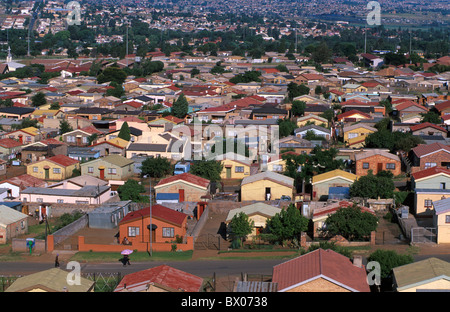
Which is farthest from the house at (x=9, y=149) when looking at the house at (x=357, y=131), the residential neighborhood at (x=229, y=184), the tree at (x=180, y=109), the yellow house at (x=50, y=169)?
the house at (x=357, y=131)

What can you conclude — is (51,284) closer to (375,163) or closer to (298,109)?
(375,163)

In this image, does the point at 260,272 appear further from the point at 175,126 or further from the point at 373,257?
the point at 175,126

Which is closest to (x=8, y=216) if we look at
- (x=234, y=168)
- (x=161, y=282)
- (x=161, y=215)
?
(x=161, y=215)

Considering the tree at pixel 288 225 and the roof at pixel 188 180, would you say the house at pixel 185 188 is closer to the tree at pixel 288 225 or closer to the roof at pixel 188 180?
the roof at pixel 188 180

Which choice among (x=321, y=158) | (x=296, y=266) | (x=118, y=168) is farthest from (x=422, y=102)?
(x=296, y=266)

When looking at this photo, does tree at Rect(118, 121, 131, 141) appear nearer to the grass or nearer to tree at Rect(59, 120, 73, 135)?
tree at Rect(59, 120, 73, 135)

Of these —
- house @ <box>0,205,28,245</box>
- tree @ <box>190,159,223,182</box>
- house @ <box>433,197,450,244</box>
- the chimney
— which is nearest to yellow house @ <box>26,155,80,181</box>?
tree @ <box>190,159,223,182</box>
